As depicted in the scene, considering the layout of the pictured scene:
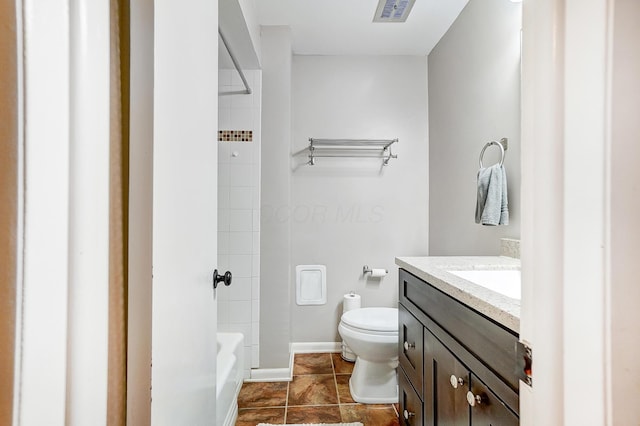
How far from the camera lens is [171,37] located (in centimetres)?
63

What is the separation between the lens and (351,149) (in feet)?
8.58

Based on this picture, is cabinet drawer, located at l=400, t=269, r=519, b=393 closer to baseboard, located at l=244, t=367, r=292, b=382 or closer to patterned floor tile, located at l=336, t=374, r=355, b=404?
patterned floor tile, located at l=336, t=374, r=355, b=404

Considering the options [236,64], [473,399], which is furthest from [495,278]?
[236,64]

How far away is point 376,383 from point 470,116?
1.80 m

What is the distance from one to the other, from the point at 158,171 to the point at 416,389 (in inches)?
50.4

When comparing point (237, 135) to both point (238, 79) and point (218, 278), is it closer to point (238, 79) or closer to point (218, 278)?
point (238, 79)

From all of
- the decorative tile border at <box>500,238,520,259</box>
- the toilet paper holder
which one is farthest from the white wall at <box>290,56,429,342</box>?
the decorative tile border at <box>500,238,520,259</box>

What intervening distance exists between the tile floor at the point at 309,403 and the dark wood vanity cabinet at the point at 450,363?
343mm

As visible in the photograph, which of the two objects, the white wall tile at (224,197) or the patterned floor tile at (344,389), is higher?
the white wall tile at (224,197)

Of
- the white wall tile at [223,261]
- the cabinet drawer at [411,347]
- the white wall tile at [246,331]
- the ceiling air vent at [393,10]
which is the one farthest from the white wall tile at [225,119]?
the cabinet drawer at [411,347]

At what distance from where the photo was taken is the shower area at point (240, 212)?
2.11 metres

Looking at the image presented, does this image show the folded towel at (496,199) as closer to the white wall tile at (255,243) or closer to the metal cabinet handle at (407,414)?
the metal cabinet handle at (407,414)

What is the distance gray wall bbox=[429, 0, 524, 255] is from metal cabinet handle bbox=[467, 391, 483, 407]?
0.94 metres

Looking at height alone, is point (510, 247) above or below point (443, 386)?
above
